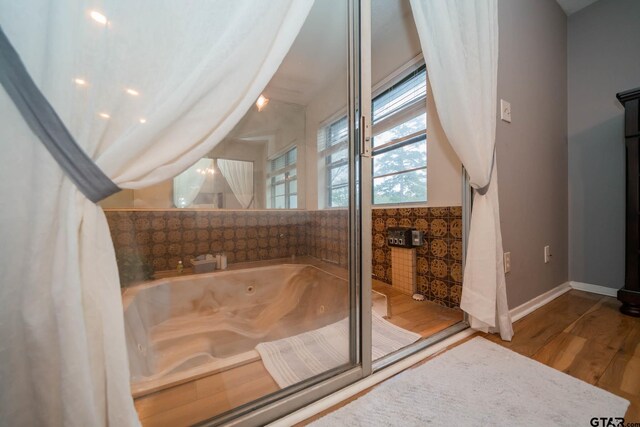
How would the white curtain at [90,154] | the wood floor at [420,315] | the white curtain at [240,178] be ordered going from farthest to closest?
the white curtain at [240,178]
the wood floor at [420,315]
the white curtain at [90,154]

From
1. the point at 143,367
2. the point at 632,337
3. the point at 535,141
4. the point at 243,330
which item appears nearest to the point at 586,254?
the point at 632,337

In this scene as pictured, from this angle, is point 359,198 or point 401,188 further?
point 401,188

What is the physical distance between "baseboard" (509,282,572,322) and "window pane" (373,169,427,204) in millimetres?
886

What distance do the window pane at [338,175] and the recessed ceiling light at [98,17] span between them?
807mm

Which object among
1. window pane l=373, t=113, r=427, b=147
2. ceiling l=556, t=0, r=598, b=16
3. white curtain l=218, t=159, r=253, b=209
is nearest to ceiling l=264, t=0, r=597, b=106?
ceiling l=556, t=0, r=598, b=16

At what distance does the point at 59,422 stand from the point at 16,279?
302mm

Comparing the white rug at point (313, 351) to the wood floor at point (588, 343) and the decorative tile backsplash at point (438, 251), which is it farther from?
the decorative tile backsplash at point (438, 251)

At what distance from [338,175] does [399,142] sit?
1.09m

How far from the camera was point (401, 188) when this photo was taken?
6.41ft

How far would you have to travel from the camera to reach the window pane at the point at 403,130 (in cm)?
176

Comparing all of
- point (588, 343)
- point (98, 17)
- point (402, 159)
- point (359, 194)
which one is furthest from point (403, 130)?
point (98, 17)

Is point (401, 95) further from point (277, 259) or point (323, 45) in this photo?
point (277, 259)

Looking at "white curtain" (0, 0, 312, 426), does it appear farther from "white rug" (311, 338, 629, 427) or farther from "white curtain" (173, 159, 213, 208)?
"white curtain" (173, 159, 213, 208)

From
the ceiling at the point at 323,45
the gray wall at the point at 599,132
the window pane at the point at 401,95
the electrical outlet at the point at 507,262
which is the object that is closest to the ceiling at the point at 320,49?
the ceiling at the point at 323,45
